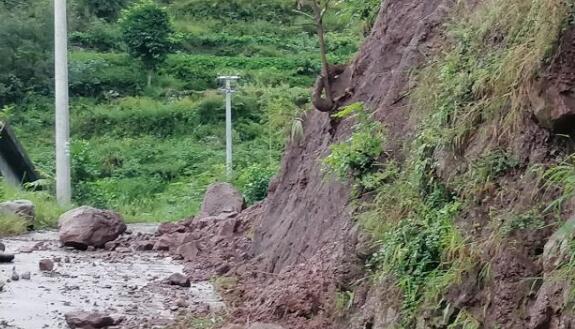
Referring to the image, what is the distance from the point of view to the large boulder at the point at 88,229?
47.8 ft

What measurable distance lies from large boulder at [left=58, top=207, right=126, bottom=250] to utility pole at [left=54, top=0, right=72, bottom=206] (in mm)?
6017

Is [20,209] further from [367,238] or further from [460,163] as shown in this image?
[460,163]

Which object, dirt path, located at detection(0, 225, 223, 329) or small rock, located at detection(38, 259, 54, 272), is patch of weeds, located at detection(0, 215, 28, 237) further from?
small rock, located at detection(38, 259, 54, 272)

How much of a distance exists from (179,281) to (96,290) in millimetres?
1021

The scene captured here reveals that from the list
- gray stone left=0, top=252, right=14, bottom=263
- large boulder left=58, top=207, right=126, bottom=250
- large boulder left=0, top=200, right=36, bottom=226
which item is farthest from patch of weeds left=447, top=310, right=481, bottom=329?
large boulder left=0, top=200, right=36, bottom=226

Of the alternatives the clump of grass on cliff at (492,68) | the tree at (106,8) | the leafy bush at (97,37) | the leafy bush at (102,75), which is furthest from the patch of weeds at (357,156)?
the tree at (106,8)

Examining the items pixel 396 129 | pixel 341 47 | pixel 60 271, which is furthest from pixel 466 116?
pixel 341 47

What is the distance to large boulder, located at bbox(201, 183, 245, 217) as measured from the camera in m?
17.2

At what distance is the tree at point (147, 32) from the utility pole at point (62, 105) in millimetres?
15031

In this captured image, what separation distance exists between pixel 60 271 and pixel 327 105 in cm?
471

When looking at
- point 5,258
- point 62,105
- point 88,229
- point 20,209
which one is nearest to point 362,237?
point 5,258

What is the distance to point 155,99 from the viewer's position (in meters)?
35.7

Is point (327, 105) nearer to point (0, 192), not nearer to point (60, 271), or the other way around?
point (60, 271)

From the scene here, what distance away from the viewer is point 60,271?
1225cm
